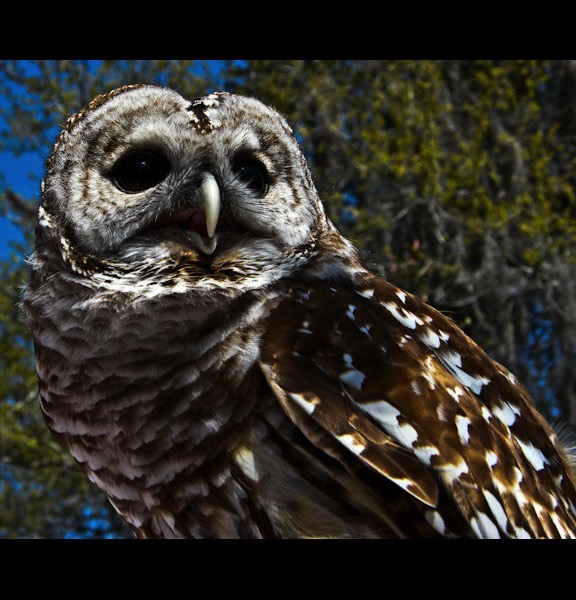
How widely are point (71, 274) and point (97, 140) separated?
18.0 inches

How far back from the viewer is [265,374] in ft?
5.46

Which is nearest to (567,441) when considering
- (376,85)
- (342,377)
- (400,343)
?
(400,343)

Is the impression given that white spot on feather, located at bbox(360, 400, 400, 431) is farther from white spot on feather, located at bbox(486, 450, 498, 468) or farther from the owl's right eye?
the owl's right eye

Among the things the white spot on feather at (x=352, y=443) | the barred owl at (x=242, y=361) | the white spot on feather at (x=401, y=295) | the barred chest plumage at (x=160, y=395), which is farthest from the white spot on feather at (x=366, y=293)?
the white spot on feather at (x=352, y=443)

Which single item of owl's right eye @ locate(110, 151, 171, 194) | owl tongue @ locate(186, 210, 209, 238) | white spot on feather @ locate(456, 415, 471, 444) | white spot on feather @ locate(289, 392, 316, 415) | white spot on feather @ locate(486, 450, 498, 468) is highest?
owl's right eye @ locate(110, 151, 171, 194)

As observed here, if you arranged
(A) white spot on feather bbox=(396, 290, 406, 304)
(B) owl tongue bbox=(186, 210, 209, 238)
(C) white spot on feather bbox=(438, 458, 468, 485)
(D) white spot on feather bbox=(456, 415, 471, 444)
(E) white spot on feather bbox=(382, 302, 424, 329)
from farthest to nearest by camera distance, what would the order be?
(A) white spot on feather bbox=(396, 290, 406, 304) → (E) white spot on feather bbox=(382, 302, 424, 329) → (B) owl tongue bbox=(186, 210, 209, 238) → (D) white spot on feather bbox=(456, 415, 471, 444) → (C) white spot on feather bbox=(438, 458, 468, 485)

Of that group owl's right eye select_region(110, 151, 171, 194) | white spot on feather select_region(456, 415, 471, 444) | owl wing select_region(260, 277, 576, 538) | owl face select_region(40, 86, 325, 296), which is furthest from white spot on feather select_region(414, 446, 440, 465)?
owl's right eye select_region(110, 151, 171, 194)

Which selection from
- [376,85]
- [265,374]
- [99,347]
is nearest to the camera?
[265,374]

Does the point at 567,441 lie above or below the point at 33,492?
above

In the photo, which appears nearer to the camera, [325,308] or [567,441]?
[325,308]

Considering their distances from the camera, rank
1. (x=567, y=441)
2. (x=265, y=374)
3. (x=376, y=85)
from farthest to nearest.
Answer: (x=376, y=85)
(x=567, y=441)
(x=265, y=374)

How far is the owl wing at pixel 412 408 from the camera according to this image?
1.65 m

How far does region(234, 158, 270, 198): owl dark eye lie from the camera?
2146mm

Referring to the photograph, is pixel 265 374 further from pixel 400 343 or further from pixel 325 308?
pixel 400 343
